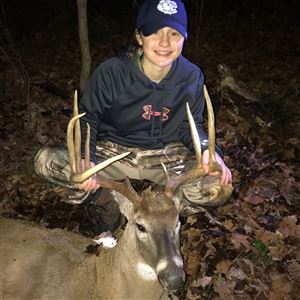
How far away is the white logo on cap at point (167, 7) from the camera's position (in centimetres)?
361

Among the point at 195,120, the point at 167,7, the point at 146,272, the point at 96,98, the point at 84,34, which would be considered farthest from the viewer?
the point at 84,34

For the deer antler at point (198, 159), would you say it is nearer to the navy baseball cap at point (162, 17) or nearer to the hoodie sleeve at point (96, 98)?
the navy baseball cap at point (162, 17)

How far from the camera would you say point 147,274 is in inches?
130

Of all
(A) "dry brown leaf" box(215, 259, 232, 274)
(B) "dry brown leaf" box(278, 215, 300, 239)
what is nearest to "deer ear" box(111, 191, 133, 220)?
(A) "dry brown leaf" box(215, 259, 232, 274)

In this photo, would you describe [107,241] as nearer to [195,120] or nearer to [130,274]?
[130,274]

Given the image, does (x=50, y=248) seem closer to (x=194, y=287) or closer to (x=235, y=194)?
(x=194, y=287)

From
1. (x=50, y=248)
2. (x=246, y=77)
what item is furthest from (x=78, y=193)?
(x=246, y=77)

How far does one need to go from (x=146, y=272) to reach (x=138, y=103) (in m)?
1.58

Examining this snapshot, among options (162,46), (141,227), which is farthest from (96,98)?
(141,227)

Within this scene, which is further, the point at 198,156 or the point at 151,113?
the point at 151,113

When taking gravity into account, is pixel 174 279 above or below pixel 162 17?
below

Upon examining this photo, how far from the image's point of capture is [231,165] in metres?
5.44

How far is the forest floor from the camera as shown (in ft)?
12.9

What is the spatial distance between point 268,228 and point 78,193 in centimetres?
193
